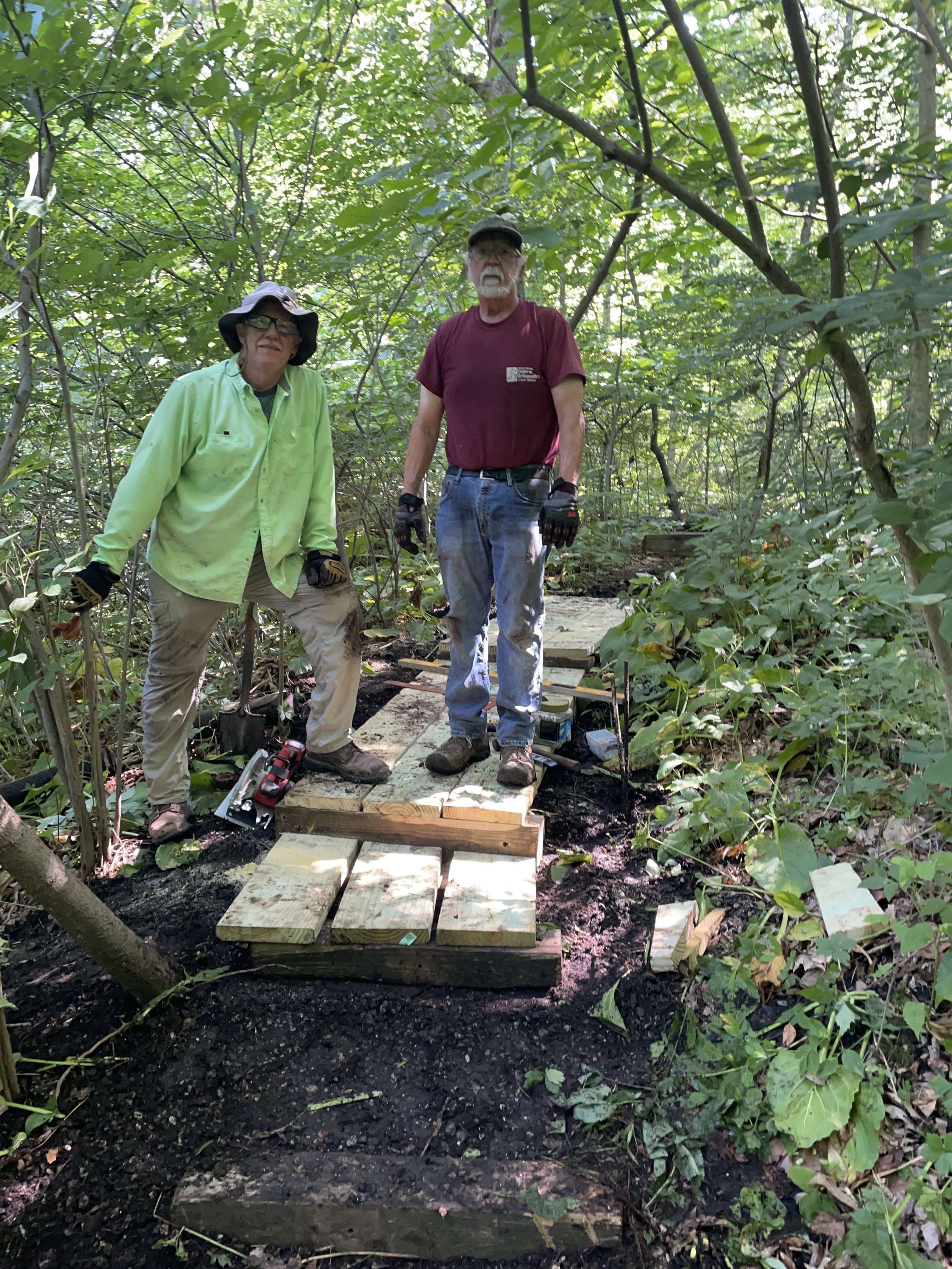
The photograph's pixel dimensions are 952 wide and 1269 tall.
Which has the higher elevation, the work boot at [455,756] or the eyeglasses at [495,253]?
the eyeglasses at [495,253]

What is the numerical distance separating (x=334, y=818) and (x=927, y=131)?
11.6ft

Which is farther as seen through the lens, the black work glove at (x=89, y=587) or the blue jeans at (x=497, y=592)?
the blue jeans at (x=497, y=592)

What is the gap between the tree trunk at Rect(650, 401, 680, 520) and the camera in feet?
32.3

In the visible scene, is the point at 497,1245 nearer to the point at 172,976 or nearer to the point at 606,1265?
the point at 606,1265

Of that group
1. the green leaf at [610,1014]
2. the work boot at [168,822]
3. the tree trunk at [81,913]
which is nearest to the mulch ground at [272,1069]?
the green leaf at [610,1014]

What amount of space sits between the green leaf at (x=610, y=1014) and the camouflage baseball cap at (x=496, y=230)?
2699 millimetres

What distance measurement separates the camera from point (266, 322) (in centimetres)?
310

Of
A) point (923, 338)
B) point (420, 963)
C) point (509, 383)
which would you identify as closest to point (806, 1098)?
point (420, 963)

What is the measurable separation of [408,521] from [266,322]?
0.96 m

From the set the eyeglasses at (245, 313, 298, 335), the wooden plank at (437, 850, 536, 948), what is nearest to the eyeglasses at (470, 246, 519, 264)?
the eyeglasses at (245, 313, 298, 335)

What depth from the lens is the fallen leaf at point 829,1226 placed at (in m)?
1.72

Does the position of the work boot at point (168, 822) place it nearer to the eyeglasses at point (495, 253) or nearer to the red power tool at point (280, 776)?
the red power tool at point (280, 776)

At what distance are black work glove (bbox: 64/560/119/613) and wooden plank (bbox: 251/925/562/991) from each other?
1.31m

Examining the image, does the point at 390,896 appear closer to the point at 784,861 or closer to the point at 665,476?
the point at 784,861
